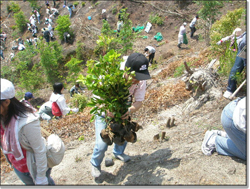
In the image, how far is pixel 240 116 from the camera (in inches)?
81.7

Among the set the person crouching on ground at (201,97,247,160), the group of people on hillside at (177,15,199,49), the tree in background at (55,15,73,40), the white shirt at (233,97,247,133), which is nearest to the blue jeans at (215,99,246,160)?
the person crouching on ground at (201,97,247,160)

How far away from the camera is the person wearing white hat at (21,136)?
6.38 ft

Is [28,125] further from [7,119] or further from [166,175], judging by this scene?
[166,175]

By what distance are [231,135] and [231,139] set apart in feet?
0.31

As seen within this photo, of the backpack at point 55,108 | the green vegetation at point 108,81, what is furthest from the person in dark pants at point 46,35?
the green vegetation at point 108,81

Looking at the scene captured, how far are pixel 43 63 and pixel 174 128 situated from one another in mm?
11445

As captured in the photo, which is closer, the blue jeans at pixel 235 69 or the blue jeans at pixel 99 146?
the blue jeans at pixel 99 146

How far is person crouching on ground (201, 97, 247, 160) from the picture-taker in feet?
6.87

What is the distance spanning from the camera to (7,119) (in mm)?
1976

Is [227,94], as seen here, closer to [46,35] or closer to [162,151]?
[162,151]

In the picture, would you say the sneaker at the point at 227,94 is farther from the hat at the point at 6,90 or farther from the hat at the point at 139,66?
the hat at the point at 6,90

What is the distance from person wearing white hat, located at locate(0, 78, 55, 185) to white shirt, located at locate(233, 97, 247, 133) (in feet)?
6.55

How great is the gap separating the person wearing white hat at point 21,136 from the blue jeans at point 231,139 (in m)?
2.02

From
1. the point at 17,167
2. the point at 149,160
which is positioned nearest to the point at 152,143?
the point at 149,160
